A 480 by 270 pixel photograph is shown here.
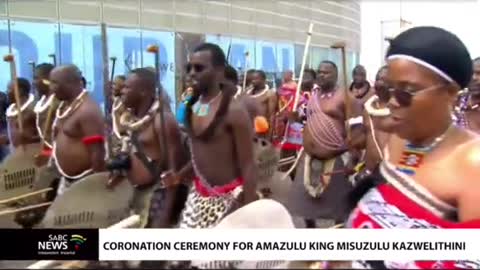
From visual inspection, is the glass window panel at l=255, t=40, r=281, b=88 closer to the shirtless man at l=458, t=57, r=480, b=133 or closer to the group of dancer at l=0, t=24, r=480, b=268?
the group of dancer at l=0, t=24, r=480, b=268

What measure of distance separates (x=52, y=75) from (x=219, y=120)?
0.53m

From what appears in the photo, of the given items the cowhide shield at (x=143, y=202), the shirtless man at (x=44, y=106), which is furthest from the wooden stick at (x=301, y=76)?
the shirtless man at (x=44, y=106)

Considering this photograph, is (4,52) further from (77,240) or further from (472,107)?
(472,107)

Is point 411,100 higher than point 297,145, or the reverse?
point 411,100

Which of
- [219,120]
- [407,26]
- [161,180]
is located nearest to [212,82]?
[219,120]

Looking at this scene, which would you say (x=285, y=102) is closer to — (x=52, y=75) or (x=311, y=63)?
(x=311, y=63)

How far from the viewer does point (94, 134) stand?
194 centimetres

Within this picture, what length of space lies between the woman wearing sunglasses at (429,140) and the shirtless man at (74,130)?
90 cm

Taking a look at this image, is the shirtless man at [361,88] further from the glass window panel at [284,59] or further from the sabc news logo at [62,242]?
the sabc news logo at [62,242]

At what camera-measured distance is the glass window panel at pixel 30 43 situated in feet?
6.03

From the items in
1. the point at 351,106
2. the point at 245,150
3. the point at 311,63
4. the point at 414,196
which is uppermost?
the point at 311,63

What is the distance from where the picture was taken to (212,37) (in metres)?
1.94

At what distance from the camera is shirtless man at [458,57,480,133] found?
1914 mm

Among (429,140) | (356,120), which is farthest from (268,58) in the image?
(429,140)
